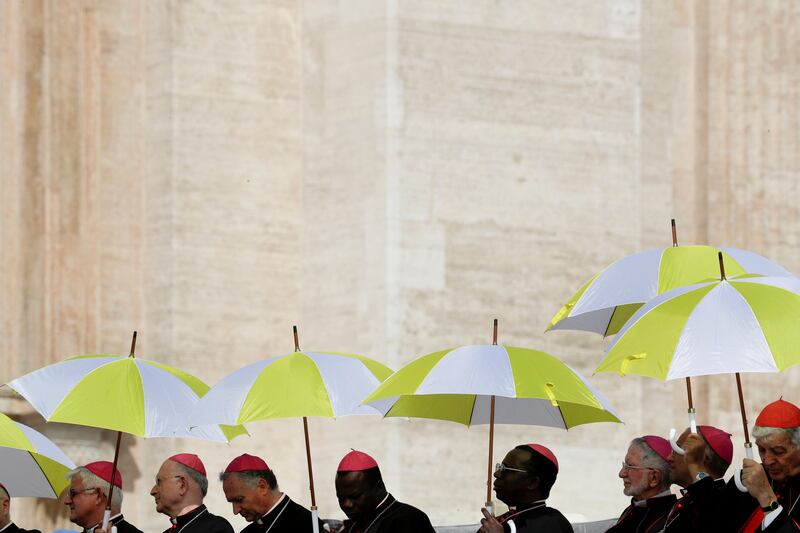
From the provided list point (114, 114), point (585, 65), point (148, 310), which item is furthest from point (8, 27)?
point (585, 65)

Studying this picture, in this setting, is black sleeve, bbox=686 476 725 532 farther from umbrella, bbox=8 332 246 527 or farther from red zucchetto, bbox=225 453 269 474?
umbrella, bbox=8 332 246 527

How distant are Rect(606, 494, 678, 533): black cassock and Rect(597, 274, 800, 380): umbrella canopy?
767mm

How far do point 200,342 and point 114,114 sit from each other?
1725 millimetres

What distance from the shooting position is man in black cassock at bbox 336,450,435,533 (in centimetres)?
878

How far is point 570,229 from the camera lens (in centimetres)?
1408

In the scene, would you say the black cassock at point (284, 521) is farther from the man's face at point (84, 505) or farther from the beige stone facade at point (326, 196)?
the beige stone facade at point (326, 196)

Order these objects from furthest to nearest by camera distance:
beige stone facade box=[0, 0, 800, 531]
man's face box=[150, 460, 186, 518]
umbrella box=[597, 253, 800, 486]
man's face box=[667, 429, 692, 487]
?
beige stone facade box=[0, 0, 800, 531], man's face box=[150, 460, 186, 518], man's face box=[667, 429, 692, 487], umbrella box=[597, 253, 800, 486]

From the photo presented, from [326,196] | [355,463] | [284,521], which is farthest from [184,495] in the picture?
[326,196]

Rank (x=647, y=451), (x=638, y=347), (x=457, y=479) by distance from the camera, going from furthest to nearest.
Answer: (x=457, y=479) < (x=647, y=451) < (x=638, y=347)

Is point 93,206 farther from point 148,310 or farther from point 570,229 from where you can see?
point 570,229

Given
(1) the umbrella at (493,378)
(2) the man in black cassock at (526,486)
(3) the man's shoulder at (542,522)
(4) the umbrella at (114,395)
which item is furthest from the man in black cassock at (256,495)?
(3) the man's shoulder at (542,522)

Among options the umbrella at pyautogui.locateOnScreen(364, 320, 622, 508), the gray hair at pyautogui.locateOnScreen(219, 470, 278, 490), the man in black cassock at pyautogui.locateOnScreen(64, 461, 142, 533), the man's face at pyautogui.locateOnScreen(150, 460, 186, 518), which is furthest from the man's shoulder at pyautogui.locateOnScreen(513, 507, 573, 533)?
the man in black cassock at pyautogui.locateOnScreen(64, 461, 142, 533)

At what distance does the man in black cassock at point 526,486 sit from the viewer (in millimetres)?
8703

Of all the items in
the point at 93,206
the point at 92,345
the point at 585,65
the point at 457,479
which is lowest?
the point at 457,479
